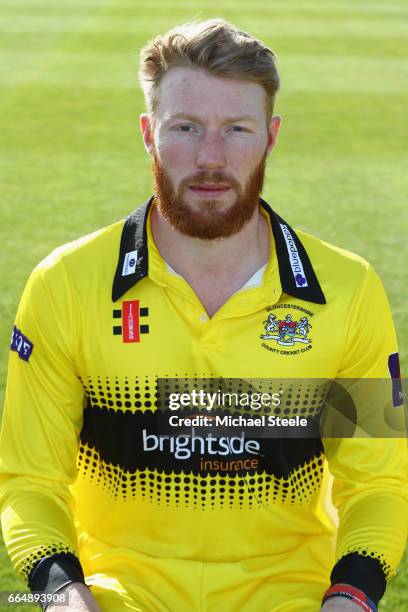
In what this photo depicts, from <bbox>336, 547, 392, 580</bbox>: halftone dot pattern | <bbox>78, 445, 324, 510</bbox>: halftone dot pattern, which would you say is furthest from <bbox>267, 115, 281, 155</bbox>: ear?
<bbox>336, 547, 392, 580</bbox>: halftone dot pattern

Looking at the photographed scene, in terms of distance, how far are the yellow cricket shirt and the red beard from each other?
0.44ft

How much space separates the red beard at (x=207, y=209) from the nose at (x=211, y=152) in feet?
0.09

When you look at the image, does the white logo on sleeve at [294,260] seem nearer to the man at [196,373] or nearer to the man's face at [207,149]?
the man at [196,373]

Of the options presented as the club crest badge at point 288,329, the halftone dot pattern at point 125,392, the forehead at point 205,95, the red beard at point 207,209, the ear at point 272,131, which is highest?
the forehead at point 205,95

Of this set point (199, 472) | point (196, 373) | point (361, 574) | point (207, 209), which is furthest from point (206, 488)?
point (207, 209)

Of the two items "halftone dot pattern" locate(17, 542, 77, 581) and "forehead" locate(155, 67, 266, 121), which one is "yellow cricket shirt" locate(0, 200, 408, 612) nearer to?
"halftone dot pattern" locate(17, 542, 77, 581)

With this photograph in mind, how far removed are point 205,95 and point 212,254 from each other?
1.42 feet

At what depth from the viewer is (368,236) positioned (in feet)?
23.5

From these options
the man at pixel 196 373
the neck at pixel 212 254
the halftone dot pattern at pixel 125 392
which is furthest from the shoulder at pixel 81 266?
the halftone dot pattern at pixel 125 392

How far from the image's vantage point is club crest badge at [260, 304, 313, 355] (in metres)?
2.55

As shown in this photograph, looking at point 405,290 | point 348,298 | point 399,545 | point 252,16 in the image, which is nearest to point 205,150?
point 348,298

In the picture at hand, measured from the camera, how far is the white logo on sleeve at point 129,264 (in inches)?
102

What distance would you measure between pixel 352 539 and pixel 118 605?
61 cm

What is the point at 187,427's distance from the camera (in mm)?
2586
